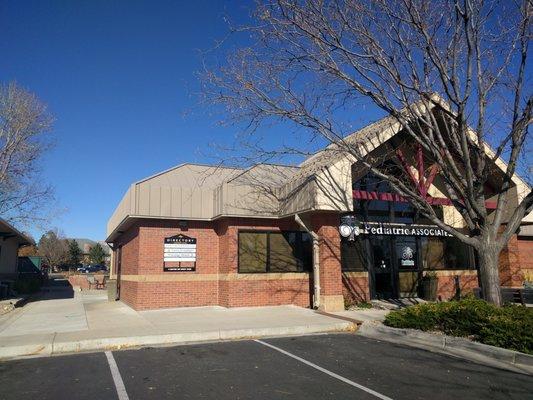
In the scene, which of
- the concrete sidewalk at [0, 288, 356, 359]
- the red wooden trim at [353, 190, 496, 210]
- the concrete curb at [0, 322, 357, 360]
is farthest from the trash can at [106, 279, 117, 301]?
the red wooden trim at [353, 190, 496, 210]

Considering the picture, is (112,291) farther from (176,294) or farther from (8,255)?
(8,255)

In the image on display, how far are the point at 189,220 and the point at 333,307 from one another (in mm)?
5711

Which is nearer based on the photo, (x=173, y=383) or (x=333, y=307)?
(x=173, y=383)

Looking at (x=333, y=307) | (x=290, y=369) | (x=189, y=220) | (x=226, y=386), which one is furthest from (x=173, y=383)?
(x=189, y=220)

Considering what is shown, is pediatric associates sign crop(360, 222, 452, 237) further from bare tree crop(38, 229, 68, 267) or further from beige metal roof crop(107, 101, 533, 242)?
bare tree crop(38, 229, 68, 267)

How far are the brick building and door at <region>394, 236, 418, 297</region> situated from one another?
38mm

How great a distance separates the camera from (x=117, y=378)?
279 inches

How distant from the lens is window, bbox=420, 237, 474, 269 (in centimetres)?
1806

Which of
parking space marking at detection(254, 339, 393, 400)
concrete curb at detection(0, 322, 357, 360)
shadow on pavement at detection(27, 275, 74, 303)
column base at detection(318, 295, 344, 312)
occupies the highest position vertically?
column base at detection(318, 295, 344, 312)

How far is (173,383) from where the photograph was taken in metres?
6.81

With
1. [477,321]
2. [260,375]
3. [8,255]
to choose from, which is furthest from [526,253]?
[8,255]

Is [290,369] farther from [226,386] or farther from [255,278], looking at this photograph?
[255,278]

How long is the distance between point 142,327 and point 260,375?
5.25m

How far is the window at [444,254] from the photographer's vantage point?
1806cm
